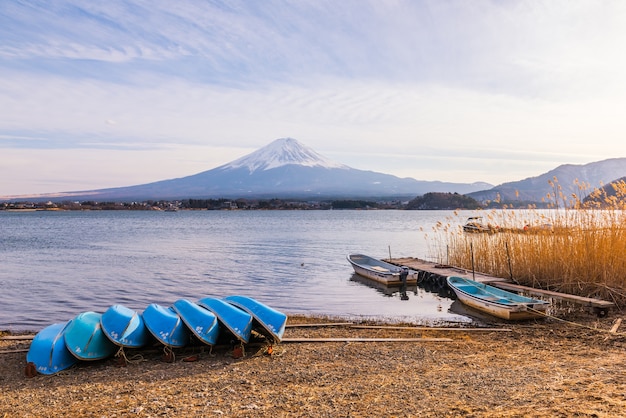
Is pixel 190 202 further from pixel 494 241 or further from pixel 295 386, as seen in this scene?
pixel 295 386

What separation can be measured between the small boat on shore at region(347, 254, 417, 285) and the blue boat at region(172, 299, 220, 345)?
10286mm

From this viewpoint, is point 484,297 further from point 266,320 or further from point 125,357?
point 125,357

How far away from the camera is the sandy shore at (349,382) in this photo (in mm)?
5445

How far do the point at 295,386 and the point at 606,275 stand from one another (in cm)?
958

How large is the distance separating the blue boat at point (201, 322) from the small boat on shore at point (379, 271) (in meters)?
10.3

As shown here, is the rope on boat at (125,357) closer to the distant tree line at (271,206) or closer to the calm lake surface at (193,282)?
the calm lake surface at (193,282)

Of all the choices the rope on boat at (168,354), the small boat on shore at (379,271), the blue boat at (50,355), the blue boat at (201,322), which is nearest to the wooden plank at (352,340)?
the blue boat at (201,322)

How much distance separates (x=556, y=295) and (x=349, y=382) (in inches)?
327

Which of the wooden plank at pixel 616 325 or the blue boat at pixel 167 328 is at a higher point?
the blue boat at pixel 167 328

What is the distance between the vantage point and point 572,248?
13.2 m

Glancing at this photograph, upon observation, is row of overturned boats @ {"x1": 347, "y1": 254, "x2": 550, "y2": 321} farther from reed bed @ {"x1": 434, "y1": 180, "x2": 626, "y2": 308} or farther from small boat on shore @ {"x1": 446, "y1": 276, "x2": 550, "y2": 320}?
reed bed @ {"x1": 434, "y1": 180, "x2": 626, "y2": 308}

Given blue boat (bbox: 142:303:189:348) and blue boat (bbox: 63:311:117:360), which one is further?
blue boat (bbox: 142:303:189:348)

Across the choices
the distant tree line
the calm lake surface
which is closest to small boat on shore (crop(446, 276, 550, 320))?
the calm lake surface

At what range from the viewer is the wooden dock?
11.6 m
